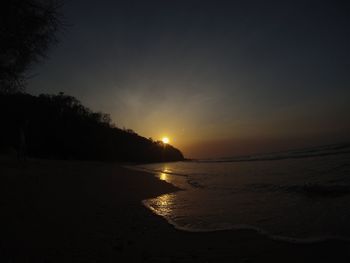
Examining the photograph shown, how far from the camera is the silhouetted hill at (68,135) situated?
4313 cm

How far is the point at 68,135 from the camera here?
193 ft

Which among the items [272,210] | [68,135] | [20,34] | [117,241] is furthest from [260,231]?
[68,135]

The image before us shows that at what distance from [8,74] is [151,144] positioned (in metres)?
78.5

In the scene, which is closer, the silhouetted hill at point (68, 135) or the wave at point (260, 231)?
the wave at point (260, 231)

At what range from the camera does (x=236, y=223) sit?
24.3 ft

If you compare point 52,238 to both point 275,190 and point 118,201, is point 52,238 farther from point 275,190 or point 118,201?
point 275,190

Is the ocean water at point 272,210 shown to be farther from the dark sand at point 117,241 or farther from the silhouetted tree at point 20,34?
the silhouetted tree at point 20,34

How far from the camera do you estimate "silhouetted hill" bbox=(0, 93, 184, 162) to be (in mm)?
43131

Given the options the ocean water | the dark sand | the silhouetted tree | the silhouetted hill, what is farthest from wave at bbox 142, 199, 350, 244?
the silhouetted hill

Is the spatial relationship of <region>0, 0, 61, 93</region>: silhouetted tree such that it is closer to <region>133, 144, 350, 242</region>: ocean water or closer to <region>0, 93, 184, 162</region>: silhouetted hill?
<region>133, 144, 350, 242</region>: ocean water

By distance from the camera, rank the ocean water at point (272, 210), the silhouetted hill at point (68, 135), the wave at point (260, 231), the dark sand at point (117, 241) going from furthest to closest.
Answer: the silhouetted hill at point (68, 135), the ocean water at point (272, 210), the wave at point (260, 231), the dark sand at point (117, 241)

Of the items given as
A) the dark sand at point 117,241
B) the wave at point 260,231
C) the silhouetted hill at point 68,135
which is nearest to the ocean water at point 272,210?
the wave at point 260,231

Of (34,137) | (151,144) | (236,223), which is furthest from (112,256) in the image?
(151,144)

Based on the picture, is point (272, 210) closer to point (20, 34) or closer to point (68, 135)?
point (20, 34)
